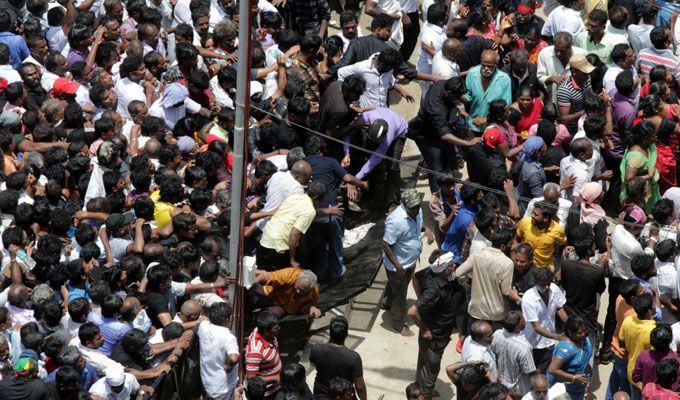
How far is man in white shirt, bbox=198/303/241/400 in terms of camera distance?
11539 millimetres

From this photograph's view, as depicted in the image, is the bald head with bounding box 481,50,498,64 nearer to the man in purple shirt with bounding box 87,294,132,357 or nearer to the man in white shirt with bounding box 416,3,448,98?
the man in white shirt with bounding box 416,3,448,98

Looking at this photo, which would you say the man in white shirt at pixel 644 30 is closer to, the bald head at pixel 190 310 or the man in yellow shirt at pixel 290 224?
the man in yellow shirt at pixel 290 224

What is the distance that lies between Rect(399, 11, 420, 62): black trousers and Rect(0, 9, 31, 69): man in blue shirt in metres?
4.63

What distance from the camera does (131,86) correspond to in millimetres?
14484

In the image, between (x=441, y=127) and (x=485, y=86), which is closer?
→ (x=441, y=127)

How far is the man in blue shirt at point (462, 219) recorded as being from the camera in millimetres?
13102

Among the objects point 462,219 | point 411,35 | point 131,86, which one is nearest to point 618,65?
point 462,219

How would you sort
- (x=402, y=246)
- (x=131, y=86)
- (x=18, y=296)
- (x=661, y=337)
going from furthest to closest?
(x=131, y=86) → (x=402, y=246) → (x=18, y=296) → (x=661, y=337)

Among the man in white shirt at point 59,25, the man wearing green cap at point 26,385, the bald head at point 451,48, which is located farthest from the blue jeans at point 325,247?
the man in white shirt at point 59,25

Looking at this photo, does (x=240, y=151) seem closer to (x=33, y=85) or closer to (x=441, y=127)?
(x=441, y=127)

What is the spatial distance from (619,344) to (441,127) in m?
3.23

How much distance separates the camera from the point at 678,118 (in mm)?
14312

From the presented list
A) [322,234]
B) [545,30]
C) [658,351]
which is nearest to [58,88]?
[322,234]

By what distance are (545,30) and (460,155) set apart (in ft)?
6.90
